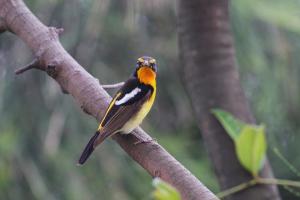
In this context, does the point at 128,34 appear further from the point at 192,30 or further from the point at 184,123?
the point at 192,30

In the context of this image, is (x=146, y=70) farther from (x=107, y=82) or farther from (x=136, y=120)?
(x=107, y=82)

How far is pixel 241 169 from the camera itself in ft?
8.23

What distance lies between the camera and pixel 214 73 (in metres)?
2.56

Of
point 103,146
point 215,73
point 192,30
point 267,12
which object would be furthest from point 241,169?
point 267,12

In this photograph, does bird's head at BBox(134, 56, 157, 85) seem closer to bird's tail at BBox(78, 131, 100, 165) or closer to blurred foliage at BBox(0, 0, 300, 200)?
bird's tail at BBox(78, 131, 100, 165)

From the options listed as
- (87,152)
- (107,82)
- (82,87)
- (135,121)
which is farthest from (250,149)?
(107,82)

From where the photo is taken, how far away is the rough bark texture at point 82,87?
140cm

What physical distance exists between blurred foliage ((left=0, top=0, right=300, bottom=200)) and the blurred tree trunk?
3.57ft

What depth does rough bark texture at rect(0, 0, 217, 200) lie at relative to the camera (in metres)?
1.40

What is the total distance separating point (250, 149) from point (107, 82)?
327cm

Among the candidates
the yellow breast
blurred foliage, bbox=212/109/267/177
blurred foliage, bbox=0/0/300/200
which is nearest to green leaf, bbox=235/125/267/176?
blurred foliage, bbox=212/109/267/177

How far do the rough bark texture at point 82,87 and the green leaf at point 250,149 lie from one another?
0.55 metres

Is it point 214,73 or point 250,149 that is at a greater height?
point 250,149

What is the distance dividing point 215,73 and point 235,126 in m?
1.70
